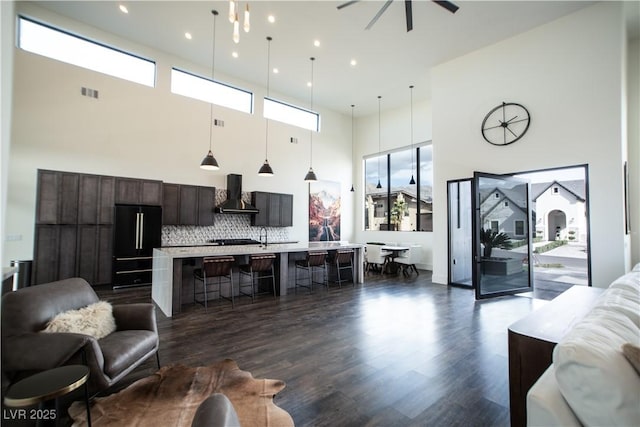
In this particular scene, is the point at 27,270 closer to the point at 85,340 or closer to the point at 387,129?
the point at 85,340

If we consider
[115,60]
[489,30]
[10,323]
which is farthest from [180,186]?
[489,30]

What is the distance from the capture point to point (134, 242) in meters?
5.99

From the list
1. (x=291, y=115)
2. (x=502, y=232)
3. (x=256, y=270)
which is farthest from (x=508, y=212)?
(x=291, y=115)

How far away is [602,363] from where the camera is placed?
1.04m

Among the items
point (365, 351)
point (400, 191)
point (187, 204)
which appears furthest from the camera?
point (400, 191)

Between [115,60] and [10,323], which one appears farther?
[115,60]

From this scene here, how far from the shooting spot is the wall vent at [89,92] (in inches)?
230

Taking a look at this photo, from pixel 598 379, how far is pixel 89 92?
322 inches

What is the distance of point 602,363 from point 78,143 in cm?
784

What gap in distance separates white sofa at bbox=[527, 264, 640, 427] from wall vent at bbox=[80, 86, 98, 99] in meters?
8.02

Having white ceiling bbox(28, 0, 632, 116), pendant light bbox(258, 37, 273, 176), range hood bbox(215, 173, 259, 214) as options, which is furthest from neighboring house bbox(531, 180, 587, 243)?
range hood bbox(215, 173, 259, 214)

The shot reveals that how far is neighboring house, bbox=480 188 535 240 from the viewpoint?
564 centimetres

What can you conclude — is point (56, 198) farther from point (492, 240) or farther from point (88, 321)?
point (492, 240)

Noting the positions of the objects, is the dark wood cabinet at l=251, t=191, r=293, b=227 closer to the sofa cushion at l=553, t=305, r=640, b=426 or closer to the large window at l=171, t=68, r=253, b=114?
the large window at l=171, t=68, r=253, b=114
